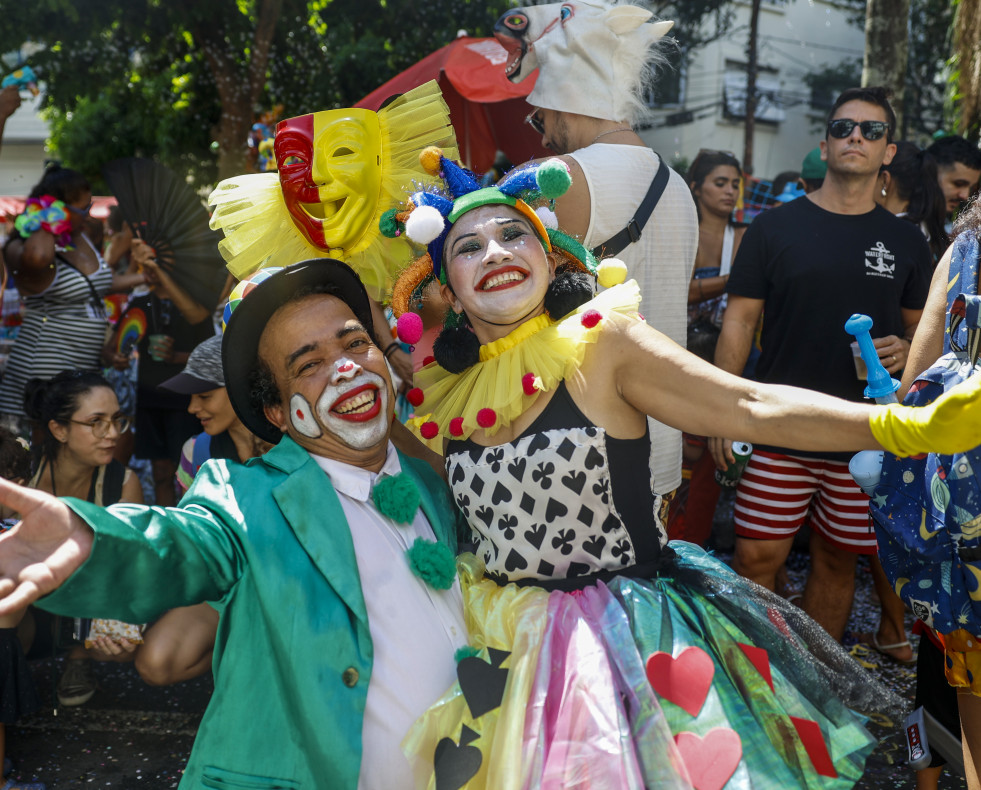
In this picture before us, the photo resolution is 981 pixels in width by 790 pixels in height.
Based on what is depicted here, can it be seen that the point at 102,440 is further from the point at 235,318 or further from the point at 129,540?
the point at 129,540

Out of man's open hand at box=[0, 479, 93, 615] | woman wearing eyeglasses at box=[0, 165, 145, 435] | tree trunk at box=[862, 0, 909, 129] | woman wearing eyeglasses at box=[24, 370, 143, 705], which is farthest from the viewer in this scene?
tree trunk at box=[862, 0, 909, 129]

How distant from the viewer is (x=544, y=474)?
207 centimetres

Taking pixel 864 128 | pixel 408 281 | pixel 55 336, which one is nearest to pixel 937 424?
pixel 408 281

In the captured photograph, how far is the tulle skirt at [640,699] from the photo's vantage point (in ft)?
5.62

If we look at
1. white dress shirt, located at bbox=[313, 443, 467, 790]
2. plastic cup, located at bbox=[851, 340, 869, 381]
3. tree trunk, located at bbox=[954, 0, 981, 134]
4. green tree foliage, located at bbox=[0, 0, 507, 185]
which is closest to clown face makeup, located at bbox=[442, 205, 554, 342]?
white dress shirt, located at bbox=[313, 443, 467, 790]

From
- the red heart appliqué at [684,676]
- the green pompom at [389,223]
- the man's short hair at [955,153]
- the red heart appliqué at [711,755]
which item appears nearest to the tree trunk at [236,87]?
the man's short hair at [955,153]

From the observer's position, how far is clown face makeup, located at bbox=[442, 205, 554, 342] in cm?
219

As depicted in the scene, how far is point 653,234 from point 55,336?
352cm

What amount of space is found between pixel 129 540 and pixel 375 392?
680 mm

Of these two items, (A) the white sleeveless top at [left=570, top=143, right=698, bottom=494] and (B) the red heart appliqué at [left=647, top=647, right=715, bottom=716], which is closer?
(B) the red heart appliqué at [left=647, top=647, right=715, bottom=716]

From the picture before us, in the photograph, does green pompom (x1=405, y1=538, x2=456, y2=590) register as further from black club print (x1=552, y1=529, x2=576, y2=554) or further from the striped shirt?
the striped shirt

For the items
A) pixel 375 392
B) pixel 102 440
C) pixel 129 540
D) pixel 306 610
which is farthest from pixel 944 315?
pixel 102 440

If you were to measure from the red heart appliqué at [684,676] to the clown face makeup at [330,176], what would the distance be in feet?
5.58

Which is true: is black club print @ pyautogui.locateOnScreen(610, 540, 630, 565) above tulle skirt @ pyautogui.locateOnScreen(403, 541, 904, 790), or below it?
above
